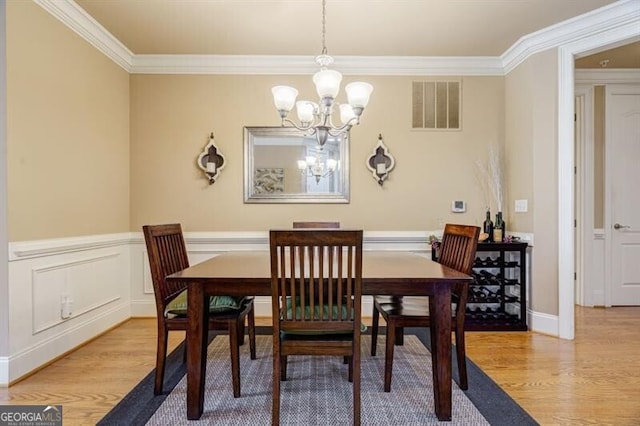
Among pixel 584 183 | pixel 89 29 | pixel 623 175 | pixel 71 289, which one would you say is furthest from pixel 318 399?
pixel 623 175

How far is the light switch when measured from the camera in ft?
10.9

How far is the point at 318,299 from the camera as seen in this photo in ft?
5.95

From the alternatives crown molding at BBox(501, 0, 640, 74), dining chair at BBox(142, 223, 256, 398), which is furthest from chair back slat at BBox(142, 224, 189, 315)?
crown molding at BBox(501, 0, 640, 74)

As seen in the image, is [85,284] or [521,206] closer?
[85,284]

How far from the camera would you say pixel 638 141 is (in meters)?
3.94

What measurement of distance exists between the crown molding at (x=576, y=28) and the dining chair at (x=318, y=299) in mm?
2838

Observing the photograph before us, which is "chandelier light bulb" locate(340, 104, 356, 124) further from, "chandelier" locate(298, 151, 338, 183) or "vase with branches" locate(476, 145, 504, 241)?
"vase with branches" locate(476, 145, 504, 241)

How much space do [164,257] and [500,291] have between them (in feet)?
9.54

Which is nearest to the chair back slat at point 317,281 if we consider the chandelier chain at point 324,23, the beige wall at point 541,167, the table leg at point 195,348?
the table leg at point 195,348

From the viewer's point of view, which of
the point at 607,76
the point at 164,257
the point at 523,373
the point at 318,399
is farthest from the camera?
the point at 607,76

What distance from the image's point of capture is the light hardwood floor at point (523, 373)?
1.94 m

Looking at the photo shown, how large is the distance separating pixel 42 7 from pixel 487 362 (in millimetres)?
3936

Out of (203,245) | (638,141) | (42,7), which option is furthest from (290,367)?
(638,141)

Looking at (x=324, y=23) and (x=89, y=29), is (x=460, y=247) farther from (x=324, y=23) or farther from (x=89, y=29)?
(x=89, y=29)
